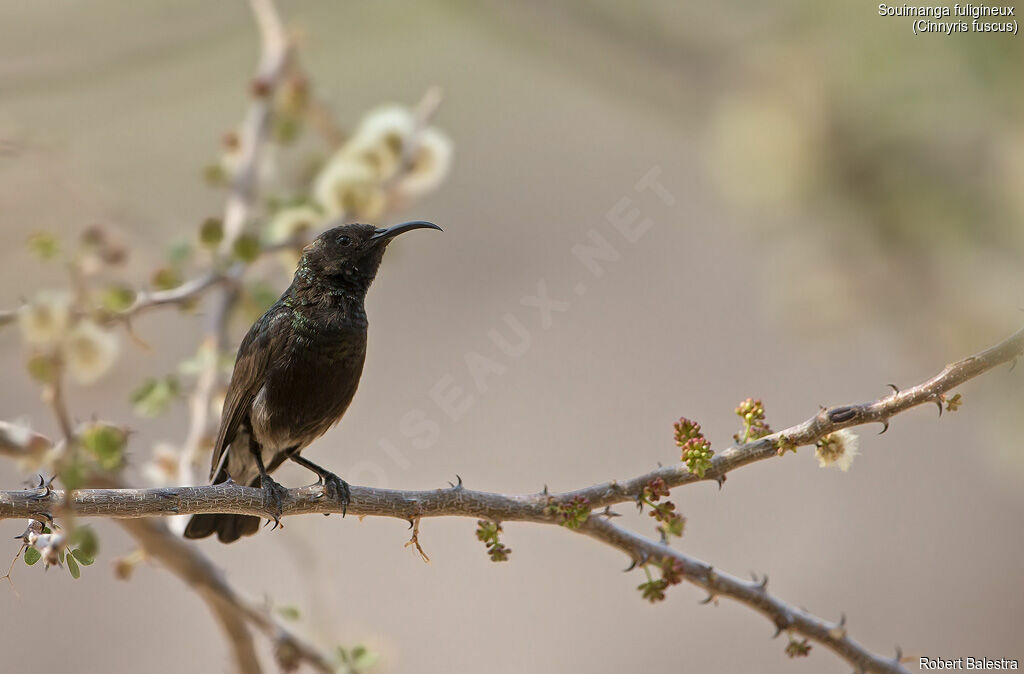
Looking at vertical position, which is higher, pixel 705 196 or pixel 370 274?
pixel 705 196

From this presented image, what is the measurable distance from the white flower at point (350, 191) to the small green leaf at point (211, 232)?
44 cm

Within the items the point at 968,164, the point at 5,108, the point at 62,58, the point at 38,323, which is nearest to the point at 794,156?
the point at 968,164

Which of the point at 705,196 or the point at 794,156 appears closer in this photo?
the point at 794,156

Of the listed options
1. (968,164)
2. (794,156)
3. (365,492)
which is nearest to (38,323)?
A: (365,492)

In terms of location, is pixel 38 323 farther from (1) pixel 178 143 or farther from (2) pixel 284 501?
(1) pixel 178 143

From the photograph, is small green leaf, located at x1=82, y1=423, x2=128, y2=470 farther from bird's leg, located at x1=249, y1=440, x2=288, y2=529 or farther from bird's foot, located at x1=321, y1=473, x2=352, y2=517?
bird's foot, located at x1=321, y1=473, x2=352, y2=517

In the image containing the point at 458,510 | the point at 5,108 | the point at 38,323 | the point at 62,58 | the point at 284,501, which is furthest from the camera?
the point at 5,108

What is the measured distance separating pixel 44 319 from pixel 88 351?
23cm

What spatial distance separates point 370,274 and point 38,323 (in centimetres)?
120

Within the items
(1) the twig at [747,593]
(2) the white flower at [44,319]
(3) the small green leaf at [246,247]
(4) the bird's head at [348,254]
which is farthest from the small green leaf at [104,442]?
(1) the twig at [747,593]

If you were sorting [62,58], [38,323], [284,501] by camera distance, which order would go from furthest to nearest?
[62,58], [38,323], [284,501]

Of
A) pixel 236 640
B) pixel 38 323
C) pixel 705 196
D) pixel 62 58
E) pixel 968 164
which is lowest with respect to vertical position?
pixel 236 640

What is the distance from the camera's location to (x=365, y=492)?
271cm

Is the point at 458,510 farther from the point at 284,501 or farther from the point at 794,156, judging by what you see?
the point at 794,156
